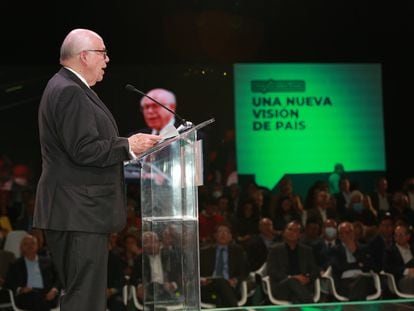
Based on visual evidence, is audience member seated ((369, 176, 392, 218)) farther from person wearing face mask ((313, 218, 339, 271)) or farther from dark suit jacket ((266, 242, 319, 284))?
dark suit jacket ((266, 242, 319, 284))

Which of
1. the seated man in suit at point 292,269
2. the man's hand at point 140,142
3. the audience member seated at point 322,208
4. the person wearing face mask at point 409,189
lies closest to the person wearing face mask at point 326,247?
the seated man in suit at point 292,269

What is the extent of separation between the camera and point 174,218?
97.7 inches

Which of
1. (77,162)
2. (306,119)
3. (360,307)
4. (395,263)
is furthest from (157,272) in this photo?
(306,119)

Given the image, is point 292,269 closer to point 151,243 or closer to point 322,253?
point 322,253

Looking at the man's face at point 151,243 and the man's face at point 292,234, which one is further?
the man's face at point 292,234

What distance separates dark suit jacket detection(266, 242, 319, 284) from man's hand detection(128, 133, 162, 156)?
3.58m

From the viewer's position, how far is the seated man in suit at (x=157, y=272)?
8.25ft

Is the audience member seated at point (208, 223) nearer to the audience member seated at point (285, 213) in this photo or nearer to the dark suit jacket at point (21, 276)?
the audience member seated at point (285, 213)

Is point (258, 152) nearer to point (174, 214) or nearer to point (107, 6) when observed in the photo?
point (107, 6)

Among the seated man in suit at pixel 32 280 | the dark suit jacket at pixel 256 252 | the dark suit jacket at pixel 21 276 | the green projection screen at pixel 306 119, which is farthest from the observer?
the green projection screen at pixel 306 119

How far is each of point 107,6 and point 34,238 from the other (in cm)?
267

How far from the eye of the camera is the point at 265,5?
736cm

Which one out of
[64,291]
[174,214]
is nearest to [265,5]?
[174,214]

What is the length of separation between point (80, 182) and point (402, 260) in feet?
14.5
